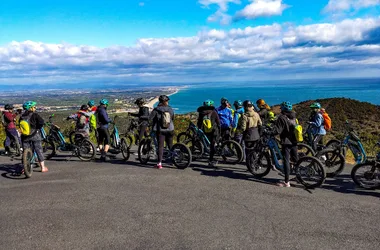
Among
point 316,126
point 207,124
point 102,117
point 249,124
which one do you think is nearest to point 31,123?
point 102,117

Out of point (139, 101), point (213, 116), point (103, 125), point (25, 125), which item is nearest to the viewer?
point (25, 125)

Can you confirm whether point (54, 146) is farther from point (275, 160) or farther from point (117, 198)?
point (275, 160)

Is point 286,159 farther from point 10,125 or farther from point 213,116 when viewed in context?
point 10,125

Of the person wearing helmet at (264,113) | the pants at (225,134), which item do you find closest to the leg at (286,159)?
the person wearing helmet at (264,113)

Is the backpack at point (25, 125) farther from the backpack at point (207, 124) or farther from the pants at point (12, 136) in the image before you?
the backpack at point (207, 124)

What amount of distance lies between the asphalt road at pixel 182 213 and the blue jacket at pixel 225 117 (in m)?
2.21

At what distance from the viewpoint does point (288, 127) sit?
272 inches

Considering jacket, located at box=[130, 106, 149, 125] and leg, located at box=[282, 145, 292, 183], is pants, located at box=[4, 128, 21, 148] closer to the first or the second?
jacket, located at box=[130, 106, 149, 125]

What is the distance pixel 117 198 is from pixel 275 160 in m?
3.90

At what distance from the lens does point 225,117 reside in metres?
9.92

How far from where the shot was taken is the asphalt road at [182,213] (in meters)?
4.50

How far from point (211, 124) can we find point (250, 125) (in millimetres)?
1214

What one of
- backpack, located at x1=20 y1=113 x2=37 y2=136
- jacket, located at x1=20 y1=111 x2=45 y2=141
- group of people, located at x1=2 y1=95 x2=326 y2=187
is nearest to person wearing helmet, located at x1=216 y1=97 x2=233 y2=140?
group of people, located at x1=2 y1=95 x2=326 y2=187

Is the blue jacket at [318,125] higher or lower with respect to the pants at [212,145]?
higher
